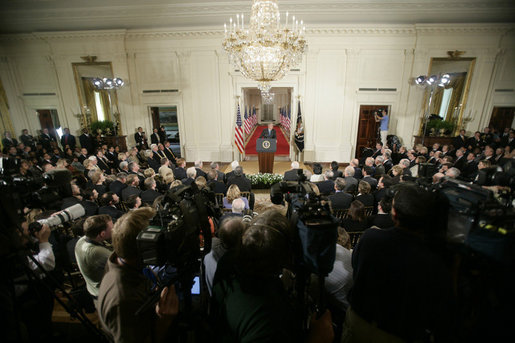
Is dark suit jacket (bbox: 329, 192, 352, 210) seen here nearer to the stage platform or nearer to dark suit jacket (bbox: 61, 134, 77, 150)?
the stage platform

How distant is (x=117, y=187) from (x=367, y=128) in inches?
335

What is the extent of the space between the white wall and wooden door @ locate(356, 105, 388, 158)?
403 mm

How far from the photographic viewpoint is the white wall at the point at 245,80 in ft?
26.0

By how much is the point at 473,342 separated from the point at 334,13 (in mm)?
8207

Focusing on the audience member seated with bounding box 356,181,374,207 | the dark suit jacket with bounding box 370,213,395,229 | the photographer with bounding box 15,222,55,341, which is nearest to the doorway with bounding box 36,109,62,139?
the photographer with bounding box 15,222,55,341

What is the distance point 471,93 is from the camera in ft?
27.3

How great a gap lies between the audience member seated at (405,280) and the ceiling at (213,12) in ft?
23.5

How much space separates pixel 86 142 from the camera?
8547mm

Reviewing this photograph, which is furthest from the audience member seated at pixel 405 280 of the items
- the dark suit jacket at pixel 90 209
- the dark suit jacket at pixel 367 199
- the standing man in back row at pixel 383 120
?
the standing man in back row at pixel 383 120

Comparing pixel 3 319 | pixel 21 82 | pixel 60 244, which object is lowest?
pixel 60 244

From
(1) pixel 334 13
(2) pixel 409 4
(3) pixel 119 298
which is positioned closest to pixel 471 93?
(2) pixel 409 4

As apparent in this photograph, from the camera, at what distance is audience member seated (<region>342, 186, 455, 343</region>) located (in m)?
1.08

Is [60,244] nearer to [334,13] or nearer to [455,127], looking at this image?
[334,13]

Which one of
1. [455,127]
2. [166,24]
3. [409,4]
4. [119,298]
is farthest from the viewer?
[455,127]
